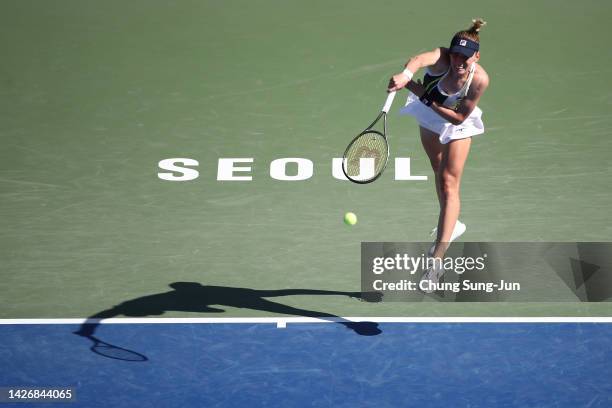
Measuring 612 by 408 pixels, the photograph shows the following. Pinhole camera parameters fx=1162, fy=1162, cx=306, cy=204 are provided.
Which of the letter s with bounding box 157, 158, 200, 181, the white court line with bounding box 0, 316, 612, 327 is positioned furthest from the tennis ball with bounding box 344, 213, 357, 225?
the letter s with bounding box 157, 158, 200, 181

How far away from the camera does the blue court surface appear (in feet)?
35.4

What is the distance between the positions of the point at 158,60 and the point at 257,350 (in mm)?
6618

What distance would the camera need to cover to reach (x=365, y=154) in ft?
→ 39.0

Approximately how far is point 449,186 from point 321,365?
8.05 ft

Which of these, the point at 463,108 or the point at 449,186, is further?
the point at 449,186

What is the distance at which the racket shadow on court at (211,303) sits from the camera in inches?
470

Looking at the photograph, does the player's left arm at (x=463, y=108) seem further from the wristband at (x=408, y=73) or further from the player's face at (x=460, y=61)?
the wristband at (x=408, y=73)

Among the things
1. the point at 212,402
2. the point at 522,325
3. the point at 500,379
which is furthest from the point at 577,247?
the point at 212,402

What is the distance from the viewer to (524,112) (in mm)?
15430

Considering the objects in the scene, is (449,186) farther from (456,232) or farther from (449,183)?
(456,232)

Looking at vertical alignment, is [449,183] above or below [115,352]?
above

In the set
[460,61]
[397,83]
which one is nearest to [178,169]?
[460,61]

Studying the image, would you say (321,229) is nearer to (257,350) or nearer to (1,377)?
(257,350)

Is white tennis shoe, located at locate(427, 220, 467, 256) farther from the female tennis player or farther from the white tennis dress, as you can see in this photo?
the white tennis dress
